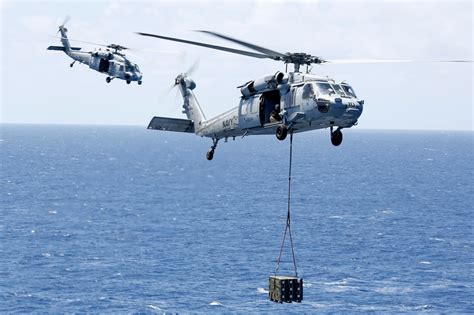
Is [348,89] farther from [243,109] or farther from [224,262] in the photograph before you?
[224,262]

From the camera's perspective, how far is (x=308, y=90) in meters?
41.3

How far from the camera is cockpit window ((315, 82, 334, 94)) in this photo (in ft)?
134

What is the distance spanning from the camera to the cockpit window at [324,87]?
40906 millimetres

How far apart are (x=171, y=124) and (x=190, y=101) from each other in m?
4.72

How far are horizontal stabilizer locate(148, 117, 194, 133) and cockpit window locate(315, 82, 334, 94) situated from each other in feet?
42.8

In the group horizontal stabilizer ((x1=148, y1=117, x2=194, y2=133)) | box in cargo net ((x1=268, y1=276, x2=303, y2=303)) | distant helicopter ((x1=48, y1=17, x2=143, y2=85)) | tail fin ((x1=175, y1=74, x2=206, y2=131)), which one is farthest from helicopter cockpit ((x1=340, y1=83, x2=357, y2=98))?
distant helicopter ((x1=48, y1=17, x2=143, y2=85))

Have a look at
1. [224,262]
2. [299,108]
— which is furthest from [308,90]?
[224,262]

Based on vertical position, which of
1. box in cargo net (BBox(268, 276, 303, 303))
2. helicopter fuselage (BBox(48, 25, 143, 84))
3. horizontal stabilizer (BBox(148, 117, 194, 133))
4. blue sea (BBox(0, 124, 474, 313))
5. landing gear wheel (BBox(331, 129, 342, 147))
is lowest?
blue sea (BBox(0, 124, 474, 313))

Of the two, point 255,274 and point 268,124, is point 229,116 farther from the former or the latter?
point 255,274

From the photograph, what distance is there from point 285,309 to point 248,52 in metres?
90.8

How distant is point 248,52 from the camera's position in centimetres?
3853

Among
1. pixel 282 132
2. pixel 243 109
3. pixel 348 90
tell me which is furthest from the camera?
pixel 243 109

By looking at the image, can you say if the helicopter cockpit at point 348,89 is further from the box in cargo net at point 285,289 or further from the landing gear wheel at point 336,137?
the box in cargo net at point 285,289

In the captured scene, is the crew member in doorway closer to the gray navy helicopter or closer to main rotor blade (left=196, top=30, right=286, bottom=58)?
the gray navy helicopter
